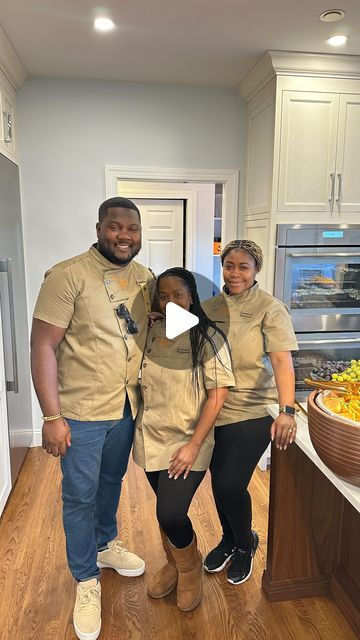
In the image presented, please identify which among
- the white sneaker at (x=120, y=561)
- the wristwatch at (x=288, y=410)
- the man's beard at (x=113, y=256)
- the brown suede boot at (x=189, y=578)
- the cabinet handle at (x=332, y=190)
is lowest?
the white sneaker at (x=120, y=561)

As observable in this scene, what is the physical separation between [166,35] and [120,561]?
2450 millimetres

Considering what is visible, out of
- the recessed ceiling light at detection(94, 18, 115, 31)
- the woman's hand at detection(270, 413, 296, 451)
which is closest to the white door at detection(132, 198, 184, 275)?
the recessed ceiling light at detection(94, 18, 115, 31)

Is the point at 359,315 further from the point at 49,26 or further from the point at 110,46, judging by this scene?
the point at 49,26

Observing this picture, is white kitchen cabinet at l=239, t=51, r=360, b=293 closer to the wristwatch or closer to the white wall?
the white wall

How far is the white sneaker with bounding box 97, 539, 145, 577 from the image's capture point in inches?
77.6

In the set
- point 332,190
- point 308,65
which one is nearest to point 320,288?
point 332,190

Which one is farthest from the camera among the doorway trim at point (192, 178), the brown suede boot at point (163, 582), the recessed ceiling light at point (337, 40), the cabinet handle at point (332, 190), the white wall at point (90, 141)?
the doorway trim at point (192, 178)

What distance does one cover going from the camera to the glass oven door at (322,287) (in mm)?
2730

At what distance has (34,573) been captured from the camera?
200cm

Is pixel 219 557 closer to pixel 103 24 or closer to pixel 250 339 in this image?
pixel 250 339

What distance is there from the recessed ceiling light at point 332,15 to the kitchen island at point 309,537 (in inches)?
68.4

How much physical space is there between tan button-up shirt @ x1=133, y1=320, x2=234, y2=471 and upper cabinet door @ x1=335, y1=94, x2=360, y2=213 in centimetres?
161

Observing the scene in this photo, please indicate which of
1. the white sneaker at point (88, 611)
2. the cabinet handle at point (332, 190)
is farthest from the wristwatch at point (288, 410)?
the cabinet handle at point (332, 190)

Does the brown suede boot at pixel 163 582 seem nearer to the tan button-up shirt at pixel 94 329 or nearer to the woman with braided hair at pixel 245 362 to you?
the woman with braided hair at pixel 245 362
